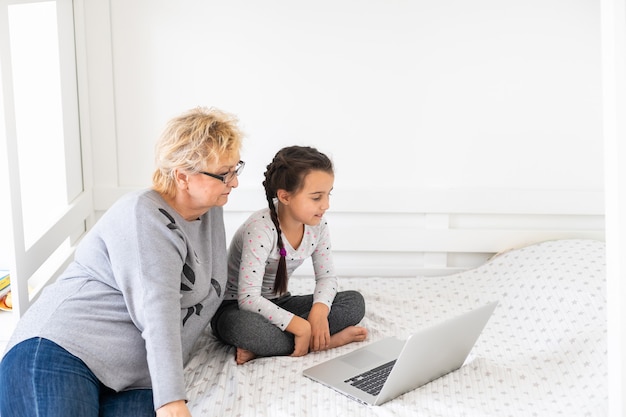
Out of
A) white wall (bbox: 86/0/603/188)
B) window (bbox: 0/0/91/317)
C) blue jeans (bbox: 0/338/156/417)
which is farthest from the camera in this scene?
white wall (bbox: 86/0/603/188)

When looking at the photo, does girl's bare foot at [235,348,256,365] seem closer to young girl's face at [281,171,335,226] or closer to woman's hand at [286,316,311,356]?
woman's hand at [286,316,311,356]

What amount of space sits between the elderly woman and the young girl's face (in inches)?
9.6

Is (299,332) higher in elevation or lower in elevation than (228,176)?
lower

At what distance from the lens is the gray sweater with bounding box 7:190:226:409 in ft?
5.16

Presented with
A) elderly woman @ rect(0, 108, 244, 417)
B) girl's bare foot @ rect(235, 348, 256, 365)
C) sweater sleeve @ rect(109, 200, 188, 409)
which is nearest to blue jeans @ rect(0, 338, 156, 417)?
elderly woman @ rect(0, 108, 244, 417)

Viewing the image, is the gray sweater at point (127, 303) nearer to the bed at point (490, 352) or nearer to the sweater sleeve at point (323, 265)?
the bed at point (490, 352)

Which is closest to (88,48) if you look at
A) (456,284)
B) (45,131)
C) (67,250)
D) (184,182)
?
(45,131)

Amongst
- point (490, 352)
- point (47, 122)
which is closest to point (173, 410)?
point (490, 352)

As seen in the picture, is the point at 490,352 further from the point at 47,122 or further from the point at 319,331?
the point at 47,122

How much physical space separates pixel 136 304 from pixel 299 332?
504 millimetres

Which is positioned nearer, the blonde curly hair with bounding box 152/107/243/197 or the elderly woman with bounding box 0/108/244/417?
the elderly woman with bounding box 0/108/244/417

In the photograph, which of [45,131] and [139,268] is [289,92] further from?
[139,268]

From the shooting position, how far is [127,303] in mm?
1618

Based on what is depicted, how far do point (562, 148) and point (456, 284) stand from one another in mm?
591
